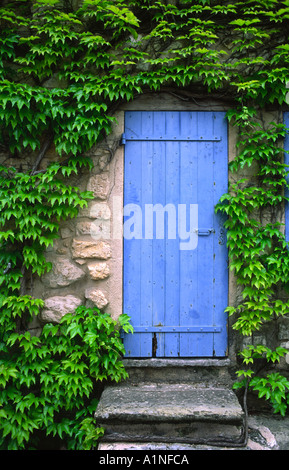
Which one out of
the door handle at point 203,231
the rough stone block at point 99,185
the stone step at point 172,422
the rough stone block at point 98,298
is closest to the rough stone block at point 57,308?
the rough stone block at point 98,298

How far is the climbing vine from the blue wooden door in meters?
0.16

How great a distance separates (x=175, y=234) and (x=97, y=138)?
41.1 inches

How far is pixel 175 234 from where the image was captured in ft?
9.78

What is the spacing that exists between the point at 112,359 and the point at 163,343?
18.6 inches

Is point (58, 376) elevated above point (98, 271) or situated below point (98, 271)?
below

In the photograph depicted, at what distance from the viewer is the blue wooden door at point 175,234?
2965 mm

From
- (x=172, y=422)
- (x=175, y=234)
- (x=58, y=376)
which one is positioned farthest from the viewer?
(x=175, y=234)

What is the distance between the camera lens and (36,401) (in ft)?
8.79

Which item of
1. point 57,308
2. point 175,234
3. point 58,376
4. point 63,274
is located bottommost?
point 58,376

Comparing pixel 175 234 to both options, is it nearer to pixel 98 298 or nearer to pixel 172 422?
pixel 98 298

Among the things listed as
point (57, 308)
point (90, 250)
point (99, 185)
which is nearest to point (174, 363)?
point (57, 308)

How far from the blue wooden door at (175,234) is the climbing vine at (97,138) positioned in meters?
0.16

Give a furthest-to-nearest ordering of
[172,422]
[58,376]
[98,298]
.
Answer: [98,298] → [58,376] → [172,422]

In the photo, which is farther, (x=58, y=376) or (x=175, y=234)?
(x=175, y=234)
